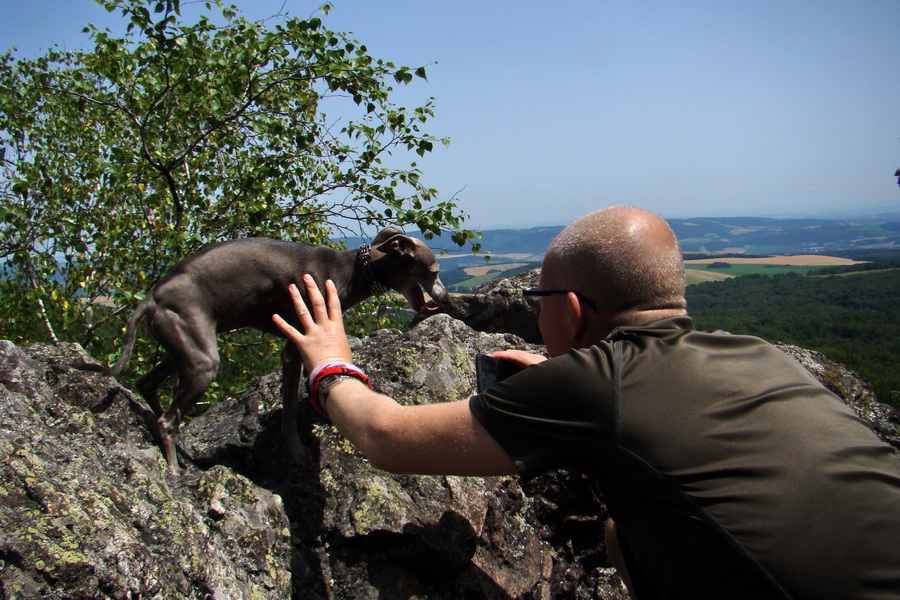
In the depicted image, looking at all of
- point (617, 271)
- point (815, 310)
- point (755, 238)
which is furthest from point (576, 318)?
point (755, 238)

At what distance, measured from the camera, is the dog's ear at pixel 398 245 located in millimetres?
5664

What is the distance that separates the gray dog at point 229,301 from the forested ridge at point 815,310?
13980 millimetres

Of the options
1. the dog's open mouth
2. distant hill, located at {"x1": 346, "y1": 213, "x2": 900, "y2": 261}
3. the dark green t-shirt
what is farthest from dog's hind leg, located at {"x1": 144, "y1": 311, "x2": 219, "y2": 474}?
distant hill, located at {"x1": 346, "y1": 213, "x2": 900, "y2": 261}

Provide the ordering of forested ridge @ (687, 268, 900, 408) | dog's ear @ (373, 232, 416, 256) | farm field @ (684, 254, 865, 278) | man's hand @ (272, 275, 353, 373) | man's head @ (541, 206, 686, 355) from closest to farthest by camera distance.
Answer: man's head @ (541, 206, 686, 355) → man's hand @ (272, 275, 353, 373) → dog's ear @ (373, 232, 416, 256) → forested ridge @ (687, 268, 900, 408) → farm field @ (684, 254, 865, 278)

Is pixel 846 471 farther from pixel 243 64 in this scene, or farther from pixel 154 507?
pixel 243 64

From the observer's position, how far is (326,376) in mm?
2768

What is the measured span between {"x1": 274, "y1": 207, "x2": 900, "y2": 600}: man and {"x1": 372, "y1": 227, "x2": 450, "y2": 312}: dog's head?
329 centimetres

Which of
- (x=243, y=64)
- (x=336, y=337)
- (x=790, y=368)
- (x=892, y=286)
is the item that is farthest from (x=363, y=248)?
(x=892, y=286)

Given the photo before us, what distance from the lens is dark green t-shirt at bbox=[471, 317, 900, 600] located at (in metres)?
1.83

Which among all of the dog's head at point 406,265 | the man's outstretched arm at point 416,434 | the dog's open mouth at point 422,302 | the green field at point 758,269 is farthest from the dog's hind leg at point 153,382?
the green field at point 758,269

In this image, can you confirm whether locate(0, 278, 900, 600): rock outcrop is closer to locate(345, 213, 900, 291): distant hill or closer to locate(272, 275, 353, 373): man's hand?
locate(272, 275, 353, 373): man's hand

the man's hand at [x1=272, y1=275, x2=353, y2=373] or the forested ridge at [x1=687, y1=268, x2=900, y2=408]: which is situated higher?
the man's hand at [x1=272, y1=275, x2=353, y2=373]

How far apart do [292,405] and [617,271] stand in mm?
2835

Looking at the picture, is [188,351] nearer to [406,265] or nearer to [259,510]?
A: [259,510]
